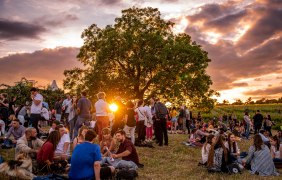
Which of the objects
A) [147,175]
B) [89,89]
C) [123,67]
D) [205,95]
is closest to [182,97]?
[205,95]

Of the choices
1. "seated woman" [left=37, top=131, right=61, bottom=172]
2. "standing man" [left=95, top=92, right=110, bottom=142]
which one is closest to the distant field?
"standing man" [left=95, top=92, right=110, bottom=142]

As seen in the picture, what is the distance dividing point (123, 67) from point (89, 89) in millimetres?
4505

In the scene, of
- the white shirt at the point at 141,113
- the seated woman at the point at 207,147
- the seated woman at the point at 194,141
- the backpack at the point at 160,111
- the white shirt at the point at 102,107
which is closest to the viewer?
the seated woman at the point at 207,147

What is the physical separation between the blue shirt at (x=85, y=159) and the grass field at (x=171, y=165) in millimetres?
1904

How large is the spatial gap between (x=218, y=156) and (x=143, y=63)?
21.0 metres

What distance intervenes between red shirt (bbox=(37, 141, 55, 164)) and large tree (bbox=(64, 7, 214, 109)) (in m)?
22.1

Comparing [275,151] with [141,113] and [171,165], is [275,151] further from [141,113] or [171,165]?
[141,113]

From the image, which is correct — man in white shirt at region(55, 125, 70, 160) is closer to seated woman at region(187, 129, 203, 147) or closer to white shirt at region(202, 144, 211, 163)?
white shirt at region(202, 144, 211, 163)

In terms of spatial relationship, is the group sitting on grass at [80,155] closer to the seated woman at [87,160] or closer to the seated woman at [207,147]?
the seated woman at [87,160]

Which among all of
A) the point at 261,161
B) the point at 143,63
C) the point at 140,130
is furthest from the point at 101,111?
the point at 143,63

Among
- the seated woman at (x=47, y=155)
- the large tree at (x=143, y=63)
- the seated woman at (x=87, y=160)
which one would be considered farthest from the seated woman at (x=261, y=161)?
the large tree at (x=143, y=63)

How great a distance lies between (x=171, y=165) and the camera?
12.6m

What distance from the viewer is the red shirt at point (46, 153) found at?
963 centimetres

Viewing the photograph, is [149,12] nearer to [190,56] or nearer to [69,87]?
A: [190,56]
